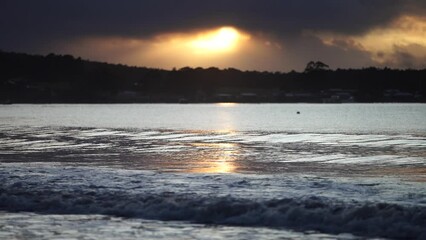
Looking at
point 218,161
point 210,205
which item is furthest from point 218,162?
point 210,205

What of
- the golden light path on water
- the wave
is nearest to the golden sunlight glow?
the golden light path on water

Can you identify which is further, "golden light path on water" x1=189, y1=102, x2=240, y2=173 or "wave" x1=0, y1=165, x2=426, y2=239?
"golden light path on water" x1=189, y1=102, x2=240, y2=173

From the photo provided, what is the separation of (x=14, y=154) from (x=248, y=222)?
24015 mm

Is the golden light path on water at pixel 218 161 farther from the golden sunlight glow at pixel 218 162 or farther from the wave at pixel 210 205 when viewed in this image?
the wave at pixel 210 205

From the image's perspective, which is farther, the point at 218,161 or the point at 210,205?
the point at 218,161

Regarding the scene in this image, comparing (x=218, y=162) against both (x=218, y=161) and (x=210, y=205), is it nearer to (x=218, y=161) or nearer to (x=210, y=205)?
(x=218, y=161)

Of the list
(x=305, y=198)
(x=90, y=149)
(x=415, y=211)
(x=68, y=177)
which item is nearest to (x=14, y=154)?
(x=90, y=149)

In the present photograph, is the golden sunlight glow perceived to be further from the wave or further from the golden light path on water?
the wave

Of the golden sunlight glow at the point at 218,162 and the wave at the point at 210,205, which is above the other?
the wave at the point at 210,205

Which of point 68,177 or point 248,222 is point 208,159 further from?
point 248,222

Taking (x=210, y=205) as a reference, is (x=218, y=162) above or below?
below

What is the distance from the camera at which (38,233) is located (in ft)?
48.5

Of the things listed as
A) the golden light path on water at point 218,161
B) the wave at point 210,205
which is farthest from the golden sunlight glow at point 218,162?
the wave at point 210,205

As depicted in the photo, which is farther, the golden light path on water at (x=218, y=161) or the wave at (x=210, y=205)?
the golden light path on water at (x=218, y=161)
